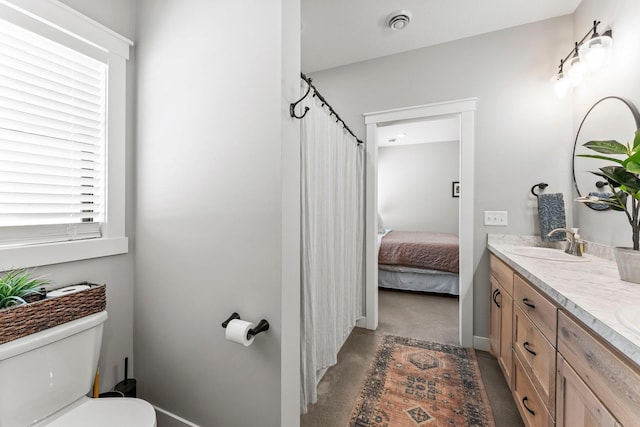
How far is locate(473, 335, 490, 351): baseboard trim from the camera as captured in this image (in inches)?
88.0

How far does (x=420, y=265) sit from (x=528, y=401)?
2.44m

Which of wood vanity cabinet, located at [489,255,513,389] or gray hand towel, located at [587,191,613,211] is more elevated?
gray hand towel, located at [587,191,613,211]

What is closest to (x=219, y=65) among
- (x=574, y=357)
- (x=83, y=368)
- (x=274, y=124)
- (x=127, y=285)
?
(x=274, y=124)

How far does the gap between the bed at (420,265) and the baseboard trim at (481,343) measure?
51.8 inches

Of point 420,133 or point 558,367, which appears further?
point 420,133

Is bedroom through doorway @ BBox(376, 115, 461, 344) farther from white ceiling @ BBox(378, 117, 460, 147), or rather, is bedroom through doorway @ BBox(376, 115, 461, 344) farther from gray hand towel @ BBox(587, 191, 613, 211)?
gray hand towel @ BBox(587, 191, 613, 211)

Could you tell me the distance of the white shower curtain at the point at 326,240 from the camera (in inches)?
54.4

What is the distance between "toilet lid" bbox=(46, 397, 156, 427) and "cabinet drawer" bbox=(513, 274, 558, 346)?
156cm

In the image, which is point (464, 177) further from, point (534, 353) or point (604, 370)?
point (604, 370)

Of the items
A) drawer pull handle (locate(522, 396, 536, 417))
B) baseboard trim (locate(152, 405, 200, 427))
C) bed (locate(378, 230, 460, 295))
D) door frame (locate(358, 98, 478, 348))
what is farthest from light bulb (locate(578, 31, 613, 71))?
baseboard trim (locate(152, 405, 200, 427))

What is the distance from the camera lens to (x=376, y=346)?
2291 mm

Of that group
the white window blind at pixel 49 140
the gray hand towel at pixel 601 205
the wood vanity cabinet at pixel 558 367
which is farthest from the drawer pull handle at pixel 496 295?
the white window blind at pixel 49 140

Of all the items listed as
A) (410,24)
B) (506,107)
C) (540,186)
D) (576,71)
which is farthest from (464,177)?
(410,24)

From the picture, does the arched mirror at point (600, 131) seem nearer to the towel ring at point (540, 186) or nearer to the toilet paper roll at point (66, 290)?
the towel ring at point (540, 186)
